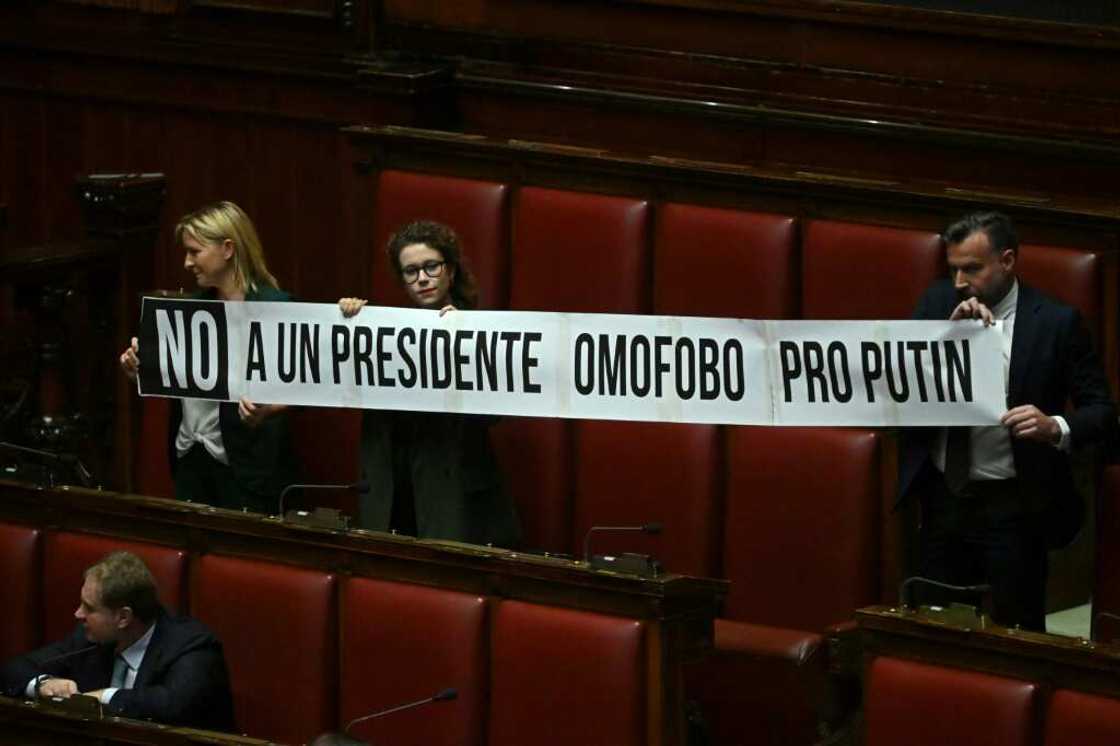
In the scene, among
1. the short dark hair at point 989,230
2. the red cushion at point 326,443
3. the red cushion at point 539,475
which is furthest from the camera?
the red cushion at point 326,443

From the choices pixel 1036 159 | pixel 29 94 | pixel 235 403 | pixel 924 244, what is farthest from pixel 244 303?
pixel 29 94

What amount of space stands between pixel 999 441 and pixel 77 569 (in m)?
1.15

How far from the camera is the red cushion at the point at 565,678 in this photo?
2.48 m

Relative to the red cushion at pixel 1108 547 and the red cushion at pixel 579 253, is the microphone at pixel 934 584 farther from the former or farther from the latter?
the red cushion at pixel 579 253

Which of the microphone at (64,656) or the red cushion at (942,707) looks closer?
the red cushion at (942,707)

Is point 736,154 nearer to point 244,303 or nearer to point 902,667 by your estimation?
point 244,303

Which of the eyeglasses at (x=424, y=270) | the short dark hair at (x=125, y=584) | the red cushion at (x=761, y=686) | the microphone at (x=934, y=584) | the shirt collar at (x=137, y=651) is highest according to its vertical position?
the eyeglasses at (x=424, y=270)

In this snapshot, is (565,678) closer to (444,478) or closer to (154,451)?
(444,478)

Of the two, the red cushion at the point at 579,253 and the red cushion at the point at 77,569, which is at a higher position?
the red cushion at the point at 579,253

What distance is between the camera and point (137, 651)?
2682 millimetres

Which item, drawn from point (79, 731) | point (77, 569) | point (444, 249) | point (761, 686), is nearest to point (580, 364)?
point (444, 249)

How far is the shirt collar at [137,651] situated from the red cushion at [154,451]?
1.96 ft

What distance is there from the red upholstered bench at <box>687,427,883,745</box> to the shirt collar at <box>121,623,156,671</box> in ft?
2.20

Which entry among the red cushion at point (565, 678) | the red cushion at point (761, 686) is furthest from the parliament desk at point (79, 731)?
the red cushion at point (761, 686)
